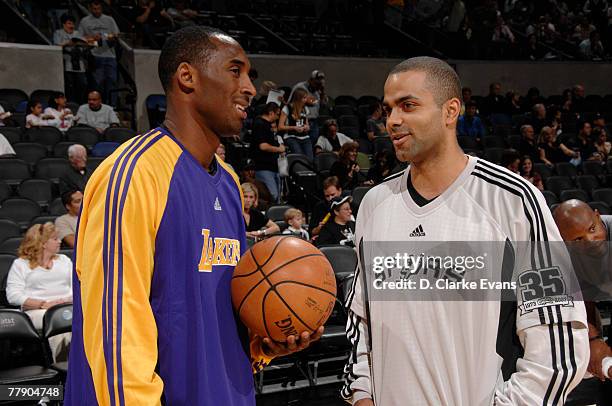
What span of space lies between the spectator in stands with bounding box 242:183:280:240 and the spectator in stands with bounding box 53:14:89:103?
535 centimetres

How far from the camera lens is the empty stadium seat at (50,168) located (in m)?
8.03

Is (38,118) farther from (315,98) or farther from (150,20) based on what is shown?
(315,98)

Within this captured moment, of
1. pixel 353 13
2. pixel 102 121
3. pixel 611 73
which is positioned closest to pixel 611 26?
pixel 611 73

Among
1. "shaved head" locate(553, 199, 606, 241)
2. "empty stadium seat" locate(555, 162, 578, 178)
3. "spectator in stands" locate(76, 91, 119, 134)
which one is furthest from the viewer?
"empty stadium seat" locate(555, 162, 578, 178)

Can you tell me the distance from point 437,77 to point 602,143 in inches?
413

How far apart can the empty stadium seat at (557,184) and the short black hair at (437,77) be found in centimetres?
805

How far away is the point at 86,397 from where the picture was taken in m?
1.73

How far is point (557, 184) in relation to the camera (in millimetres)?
9750

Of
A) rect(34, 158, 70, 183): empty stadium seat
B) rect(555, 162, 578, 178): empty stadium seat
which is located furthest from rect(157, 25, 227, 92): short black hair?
rect(555, 162, 578, 178): empty stadium seat

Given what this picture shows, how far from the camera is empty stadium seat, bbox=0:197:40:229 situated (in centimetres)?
711

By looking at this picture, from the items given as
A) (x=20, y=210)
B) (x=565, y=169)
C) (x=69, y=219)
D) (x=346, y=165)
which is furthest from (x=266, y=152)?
(x=565, y=169)

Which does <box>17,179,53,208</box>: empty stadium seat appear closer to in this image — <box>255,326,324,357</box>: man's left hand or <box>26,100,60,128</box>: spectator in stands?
<box>26,100,60,128</box>: spectator in stands

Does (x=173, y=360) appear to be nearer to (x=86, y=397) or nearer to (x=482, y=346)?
(x=86, y=397)

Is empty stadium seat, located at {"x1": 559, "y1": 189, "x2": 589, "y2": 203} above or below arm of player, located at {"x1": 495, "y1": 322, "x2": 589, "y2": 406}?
above
